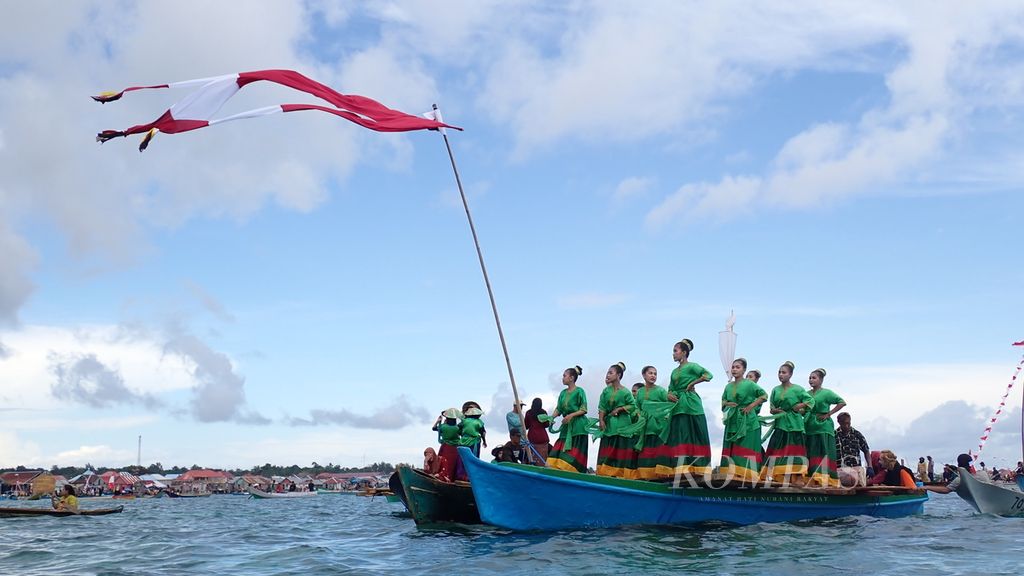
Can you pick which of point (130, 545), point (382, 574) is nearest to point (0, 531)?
point (130, 545)

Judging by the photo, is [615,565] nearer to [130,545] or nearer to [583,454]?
[583,454]

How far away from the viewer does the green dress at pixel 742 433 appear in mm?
16891

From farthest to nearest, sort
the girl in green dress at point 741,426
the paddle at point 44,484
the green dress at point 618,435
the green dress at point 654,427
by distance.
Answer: the paddle at point 44,484 < the girl in green dress at point 741,426 < the green dress at point 618,435 < the green dress at point 654,427

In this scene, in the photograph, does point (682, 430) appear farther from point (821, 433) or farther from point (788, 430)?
point (821, 433)

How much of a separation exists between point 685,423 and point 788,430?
9.03ft

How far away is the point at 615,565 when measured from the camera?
11586 millimetres

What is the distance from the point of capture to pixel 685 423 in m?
16.3

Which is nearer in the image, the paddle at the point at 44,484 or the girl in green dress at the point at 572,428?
the girl in green dress at the point at 572,428

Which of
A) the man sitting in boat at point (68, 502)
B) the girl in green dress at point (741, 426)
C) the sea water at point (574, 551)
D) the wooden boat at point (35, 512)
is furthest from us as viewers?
the man sitting in boat at point (68, 502)

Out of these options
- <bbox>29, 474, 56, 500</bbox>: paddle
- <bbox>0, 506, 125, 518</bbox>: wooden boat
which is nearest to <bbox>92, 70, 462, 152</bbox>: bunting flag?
<bbox>0, 506, 125, 518</bbox>: wooden boat

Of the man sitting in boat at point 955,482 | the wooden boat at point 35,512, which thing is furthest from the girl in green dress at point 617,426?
the wooden boat at point 35,512

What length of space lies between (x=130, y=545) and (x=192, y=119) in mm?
8780

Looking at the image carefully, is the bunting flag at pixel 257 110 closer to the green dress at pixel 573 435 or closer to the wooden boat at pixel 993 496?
the green dress at pixel 573 435

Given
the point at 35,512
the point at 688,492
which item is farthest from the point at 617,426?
the point at 35,512
